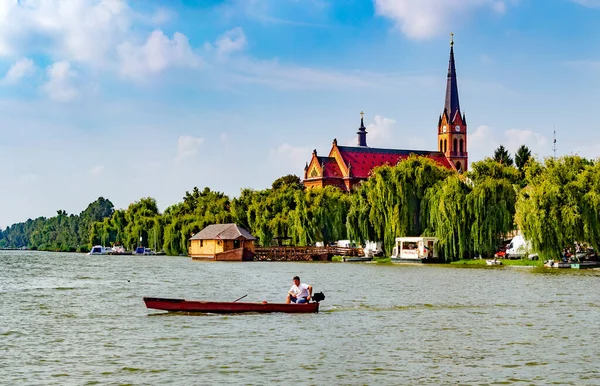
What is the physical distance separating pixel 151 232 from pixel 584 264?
3595 inches

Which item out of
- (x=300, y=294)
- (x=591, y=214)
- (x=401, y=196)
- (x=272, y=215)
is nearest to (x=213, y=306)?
(x=300, y=294)

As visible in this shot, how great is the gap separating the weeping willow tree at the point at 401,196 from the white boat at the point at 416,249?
0.93 meters

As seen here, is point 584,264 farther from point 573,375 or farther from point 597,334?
point 573,375

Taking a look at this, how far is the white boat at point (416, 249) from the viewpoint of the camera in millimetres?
81250

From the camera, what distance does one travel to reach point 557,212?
2534 inches

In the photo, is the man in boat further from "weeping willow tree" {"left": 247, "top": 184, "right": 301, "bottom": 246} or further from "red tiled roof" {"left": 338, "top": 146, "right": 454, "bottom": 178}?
"red tiled roof" {"left": 338, "top": 146, "right": 454, "bottom": 178}

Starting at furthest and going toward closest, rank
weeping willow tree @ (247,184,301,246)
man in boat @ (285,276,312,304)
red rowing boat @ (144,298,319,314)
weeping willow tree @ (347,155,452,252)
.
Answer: weeping willow tree @ (247,184,301,246) < weeping willow tree @ (347,155,452,252) < man in boat @ (285,276,312,304) < red rowing boat @ (144,298,319,314)

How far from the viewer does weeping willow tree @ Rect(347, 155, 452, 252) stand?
3260 inches

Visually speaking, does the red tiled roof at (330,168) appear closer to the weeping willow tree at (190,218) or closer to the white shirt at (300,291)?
the weeping willow tree at (190,218)

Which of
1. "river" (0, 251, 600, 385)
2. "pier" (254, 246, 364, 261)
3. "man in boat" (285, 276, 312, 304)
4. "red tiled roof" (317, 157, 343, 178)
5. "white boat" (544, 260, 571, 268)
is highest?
"red tiled roof" (317, 157, 343, 178)

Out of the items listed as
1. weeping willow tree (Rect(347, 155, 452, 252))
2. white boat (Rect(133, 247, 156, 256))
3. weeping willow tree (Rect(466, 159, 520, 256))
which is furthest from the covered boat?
white boat (Rect(133, 247, 156, 256))

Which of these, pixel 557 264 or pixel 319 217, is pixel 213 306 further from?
pixel 319 217

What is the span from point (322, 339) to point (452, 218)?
1927 inches

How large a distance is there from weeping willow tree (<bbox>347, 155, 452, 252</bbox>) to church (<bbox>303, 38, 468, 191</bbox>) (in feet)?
216
